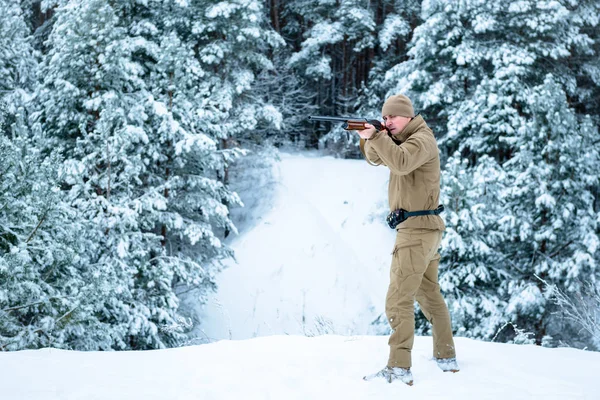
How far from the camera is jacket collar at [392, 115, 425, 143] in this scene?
387 cm

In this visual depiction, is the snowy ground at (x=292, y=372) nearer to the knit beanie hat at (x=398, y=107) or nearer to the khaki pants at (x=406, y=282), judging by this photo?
the khaki pants at (x=406, y=282)

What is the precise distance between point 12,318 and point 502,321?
28.2ft

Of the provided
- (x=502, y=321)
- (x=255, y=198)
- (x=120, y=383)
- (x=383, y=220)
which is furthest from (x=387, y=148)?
(x=255, y=198)

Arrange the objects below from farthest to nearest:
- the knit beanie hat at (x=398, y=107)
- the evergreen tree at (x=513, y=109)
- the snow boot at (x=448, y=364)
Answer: the evergreen tree at (x=513, y=109)
the snow boot at (x=448, y=364)
the knit beanie hat at (x=398, y=107)

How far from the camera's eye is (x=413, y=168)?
3.58 m

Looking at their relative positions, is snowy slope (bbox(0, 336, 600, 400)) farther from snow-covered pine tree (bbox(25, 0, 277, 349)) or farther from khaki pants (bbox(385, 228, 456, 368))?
snow-covered pine tree (bbox(25, 0, 277, 349))

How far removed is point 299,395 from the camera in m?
3.41

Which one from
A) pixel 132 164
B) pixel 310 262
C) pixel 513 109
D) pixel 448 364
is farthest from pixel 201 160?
pixel 448 364

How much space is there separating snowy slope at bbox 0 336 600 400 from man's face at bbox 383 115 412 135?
167 centimetres

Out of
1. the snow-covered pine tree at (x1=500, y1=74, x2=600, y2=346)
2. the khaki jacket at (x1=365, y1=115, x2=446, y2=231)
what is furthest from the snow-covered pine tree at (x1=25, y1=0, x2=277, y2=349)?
the snow-covered pine tree at (x1=500, y1=74, x2=600, y2=346)

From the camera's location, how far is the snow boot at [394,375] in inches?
143

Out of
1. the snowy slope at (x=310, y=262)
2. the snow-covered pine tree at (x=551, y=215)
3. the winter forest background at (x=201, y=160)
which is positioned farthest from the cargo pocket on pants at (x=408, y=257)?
the snowy slope at (x=310, y=262)

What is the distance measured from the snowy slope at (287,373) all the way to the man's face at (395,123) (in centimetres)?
167

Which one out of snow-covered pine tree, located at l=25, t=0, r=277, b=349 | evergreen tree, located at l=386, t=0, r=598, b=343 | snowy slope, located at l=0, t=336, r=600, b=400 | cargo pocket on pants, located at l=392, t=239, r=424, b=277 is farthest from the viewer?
evergreen tree, located at l=386, t=0, r=598, b=343
